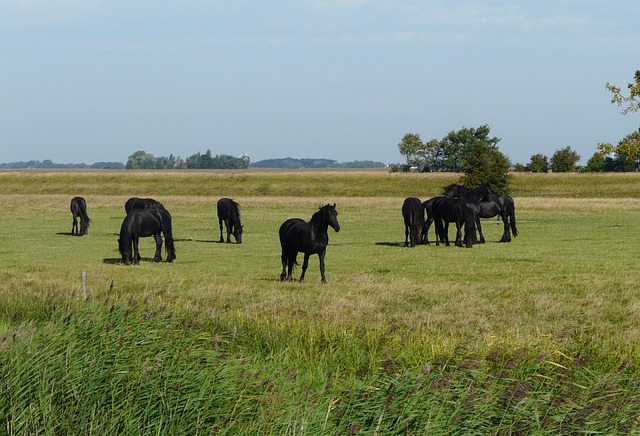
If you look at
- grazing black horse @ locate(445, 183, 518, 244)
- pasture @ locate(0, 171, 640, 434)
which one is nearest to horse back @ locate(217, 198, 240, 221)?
pasture @ locate(0, 171, 640, 434)

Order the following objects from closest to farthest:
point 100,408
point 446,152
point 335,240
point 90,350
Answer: point 100,408, point 90,350, point 335,240, point 446,152

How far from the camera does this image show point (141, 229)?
90.7 feet

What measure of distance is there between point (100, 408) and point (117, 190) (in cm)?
10636

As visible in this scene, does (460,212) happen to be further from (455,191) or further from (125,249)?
(125,249)

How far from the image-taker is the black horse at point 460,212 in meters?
33.8

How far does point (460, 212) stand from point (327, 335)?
22117mm

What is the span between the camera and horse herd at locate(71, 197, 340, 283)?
21.1 m

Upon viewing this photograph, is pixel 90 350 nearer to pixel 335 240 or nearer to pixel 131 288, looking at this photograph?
pixel 131 288

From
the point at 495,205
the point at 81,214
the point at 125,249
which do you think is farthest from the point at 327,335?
the point at 81,214

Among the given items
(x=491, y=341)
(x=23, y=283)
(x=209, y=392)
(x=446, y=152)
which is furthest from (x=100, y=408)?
(x=446, y=152)

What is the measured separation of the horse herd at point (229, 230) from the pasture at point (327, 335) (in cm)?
72

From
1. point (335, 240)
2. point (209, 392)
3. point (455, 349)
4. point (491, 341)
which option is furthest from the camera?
point (335, 240)

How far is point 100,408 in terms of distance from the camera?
8016mm

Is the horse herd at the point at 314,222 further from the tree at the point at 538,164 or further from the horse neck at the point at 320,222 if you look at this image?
the tree at the point at 538,164
